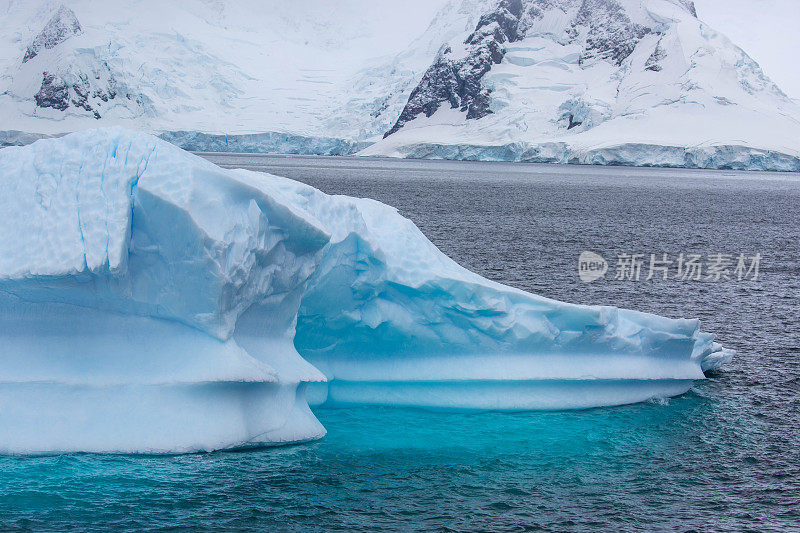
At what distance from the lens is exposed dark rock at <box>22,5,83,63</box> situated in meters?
171

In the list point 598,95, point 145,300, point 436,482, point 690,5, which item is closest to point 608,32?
point 690,5

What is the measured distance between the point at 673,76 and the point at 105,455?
117156 mm

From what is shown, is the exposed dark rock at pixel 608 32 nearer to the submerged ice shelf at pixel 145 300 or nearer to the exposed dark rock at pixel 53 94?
the exposed dark rock at pixel 53 94

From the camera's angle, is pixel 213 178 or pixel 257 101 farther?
pixel 257 101

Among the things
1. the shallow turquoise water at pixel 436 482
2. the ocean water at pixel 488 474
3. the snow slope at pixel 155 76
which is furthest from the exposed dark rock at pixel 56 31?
the shallow turquoise water at pixel 436 482

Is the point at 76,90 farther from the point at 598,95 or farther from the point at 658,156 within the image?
the point at 658,156

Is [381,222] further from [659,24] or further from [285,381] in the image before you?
[659,24]

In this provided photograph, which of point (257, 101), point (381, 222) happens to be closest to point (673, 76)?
point (257, 101)

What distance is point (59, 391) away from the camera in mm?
8328

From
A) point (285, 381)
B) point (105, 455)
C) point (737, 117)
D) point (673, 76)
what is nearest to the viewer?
point (105, 455)

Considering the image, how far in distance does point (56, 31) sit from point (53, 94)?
20.7 metres

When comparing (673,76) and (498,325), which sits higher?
(673,76)

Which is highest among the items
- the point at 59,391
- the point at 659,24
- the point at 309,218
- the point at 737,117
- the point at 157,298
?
the point at 659,24

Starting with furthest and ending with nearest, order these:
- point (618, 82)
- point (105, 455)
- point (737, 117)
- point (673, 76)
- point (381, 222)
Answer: point (618, 82), point (673, 76), point (737, 117), point (381, 222), point (105, 455)
